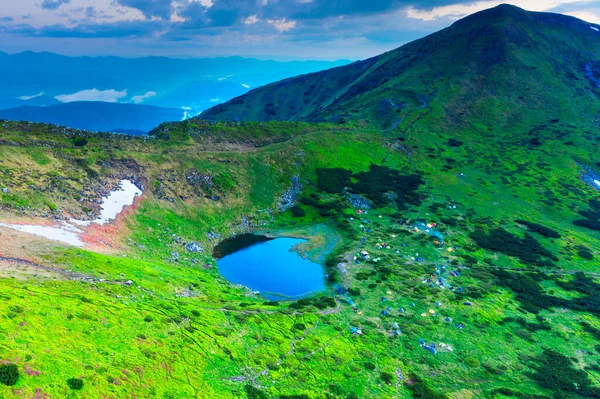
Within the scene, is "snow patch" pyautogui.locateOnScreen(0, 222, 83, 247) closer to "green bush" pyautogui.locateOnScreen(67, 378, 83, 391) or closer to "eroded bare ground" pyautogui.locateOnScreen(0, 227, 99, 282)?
"eroded bare ground" pyautogui.locateOnScreen(0, 227, 99, 282)

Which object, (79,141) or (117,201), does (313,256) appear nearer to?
(117,201)

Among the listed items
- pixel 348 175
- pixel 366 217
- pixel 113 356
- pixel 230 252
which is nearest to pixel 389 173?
pixel 348 175

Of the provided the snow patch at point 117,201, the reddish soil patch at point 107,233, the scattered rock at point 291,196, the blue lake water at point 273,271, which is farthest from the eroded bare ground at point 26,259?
the scattered rock at point 291,196

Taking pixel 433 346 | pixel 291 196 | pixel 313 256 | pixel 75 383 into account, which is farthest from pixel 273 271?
pixel 75 383

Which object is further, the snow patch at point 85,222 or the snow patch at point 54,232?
the snow patch at point 85,222

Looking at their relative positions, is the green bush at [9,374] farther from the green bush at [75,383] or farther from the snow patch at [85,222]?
the snow patch at [85,222]
